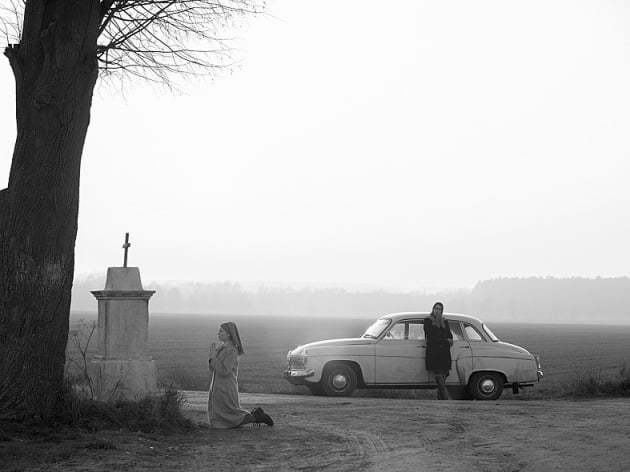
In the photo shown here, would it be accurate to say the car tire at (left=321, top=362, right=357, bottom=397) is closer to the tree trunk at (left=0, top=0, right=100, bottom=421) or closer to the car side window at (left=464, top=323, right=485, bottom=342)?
the car side window at (left=464, top=323, right=485, bottom=342)

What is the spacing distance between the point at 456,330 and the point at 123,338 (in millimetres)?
7740

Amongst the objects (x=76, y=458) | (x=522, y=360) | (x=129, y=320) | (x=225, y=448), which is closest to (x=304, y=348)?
(x=522, y=360)

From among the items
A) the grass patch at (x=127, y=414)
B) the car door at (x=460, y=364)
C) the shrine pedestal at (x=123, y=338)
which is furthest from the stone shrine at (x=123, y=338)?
the car door at (x=460, y=364)

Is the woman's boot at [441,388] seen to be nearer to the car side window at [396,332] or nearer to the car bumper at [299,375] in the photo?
the car side window at [396,332]

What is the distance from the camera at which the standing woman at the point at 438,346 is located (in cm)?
1689

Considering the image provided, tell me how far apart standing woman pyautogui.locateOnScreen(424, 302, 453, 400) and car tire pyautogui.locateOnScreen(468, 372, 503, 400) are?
2.42 ft

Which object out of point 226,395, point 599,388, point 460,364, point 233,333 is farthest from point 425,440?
point 599,388

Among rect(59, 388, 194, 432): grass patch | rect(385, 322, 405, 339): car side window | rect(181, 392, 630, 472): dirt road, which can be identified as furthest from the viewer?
rect(385, 322, 405, 339): car side window

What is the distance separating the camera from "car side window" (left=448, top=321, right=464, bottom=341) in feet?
57.6

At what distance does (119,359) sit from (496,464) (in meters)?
5.27

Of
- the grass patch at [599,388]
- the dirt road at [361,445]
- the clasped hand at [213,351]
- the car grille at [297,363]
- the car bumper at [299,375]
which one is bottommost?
the dirt road at [361,445]

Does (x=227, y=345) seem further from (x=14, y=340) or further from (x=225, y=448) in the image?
(x=14, y=340)

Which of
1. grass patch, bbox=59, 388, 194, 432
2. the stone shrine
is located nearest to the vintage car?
the stone shrine

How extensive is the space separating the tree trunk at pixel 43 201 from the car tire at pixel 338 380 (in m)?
7.61
